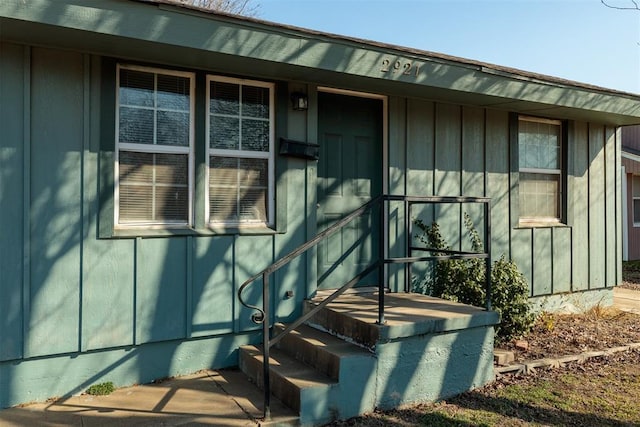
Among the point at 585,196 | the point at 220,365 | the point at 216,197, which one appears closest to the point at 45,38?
the point at 216,197

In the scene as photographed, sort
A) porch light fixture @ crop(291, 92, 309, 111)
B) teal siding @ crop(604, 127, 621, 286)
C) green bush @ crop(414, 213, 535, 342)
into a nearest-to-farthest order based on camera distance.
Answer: porch light fixture @ crop(291, 92, 309, 111), green bush @ crop(414, 213, 535, 342), teal siding @ crop(604, 127, 621, 286)

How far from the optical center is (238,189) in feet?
14.9

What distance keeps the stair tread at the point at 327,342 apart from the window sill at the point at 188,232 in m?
0.89

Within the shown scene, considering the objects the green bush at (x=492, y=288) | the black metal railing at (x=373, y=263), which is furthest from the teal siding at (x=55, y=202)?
the green bush at (x=492, y=288)

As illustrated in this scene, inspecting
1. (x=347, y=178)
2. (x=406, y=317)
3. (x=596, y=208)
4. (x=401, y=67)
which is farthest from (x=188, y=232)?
(x=596, y=208)

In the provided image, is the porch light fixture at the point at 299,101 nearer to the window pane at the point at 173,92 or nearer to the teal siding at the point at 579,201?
the window pane at the point at 173,92

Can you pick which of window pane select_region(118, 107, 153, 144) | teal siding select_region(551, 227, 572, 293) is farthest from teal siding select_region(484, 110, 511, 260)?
window pane select_region(118, 107, 153, 144)

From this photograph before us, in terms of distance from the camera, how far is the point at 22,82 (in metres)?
3.63

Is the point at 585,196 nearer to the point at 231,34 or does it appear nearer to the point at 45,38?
the point at 231,34

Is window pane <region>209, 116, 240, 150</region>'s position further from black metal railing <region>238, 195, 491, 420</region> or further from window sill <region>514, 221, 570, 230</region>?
window sill <region>514, 221, 570, 230</region>

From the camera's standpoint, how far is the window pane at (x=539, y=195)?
6473mm

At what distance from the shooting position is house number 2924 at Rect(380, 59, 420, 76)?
4.53 metres

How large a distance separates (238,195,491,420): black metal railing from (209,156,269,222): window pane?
1.99 feet

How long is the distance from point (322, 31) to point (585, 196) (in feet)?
15.7
